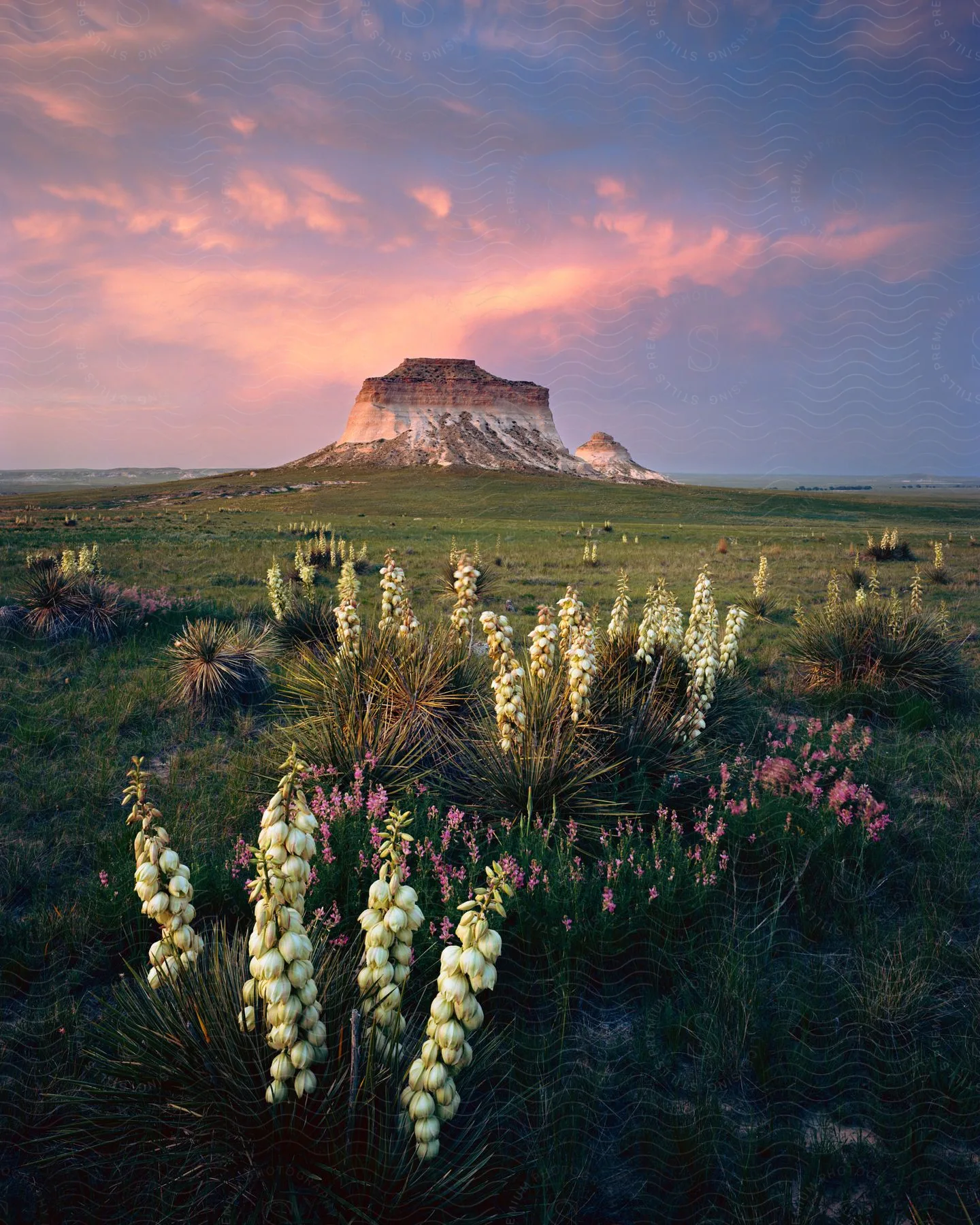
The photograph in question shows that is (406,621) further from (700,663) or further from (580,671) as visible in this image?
(700,663)

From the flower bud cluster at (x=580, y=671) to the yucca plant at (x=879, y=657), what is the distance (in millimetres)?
4989

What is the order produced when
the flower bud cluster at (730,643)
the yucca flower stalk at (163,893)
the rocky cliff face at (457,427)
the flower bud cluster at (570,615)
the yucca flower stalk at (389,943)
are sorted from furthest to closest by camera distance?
the rocky cliff face at (457,427) → the flower bud cluster at (730,643) → the flower bud cluster at (570,615) → the yucca flower stalk at (163,893) → the yucca flower stalk at (389,943)

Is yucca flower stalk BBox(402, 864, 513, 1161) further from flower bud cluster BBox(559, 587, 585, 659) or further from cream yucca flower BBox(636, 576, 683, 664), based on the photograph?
cream yucca flower BBox(636, 576, 683, 664)

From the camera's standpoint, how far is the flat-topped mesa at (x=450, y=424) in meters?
113

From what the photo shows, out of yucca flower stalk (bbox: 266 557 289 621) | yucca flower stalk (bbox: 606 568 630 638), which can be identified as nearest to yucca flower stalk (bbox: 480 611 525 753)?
yucca flower stalk (bbox: 606 568 630 638)

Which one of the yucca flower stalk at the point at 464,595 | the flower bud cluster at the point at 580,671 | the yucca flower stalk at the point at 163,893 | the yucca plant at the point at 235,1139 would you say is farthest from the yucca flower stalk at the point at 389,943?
the yucca flower stalk at the point at 464,595

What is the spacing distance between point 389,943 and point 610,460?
132973 millimetres

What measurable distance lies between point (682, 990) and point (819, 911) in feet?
4.16

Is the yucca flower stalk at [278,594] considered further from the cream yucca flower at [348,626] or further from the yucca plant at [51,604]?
the cream yucca flower at [348,626]

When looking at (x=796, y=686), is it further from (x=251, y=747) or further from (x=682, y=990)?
(x=251, y=747)

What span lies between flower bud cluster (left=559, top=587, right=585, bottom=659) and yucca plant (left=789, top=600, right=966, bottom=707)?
15.5ft

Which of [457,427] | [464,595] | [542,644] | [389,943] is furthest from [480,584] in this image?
[457,427]

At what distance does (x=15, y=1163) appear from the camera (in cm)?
240

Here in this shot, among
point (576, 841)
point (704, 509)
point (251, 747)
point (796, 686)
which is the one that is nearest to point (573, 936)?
point (576, 841)
